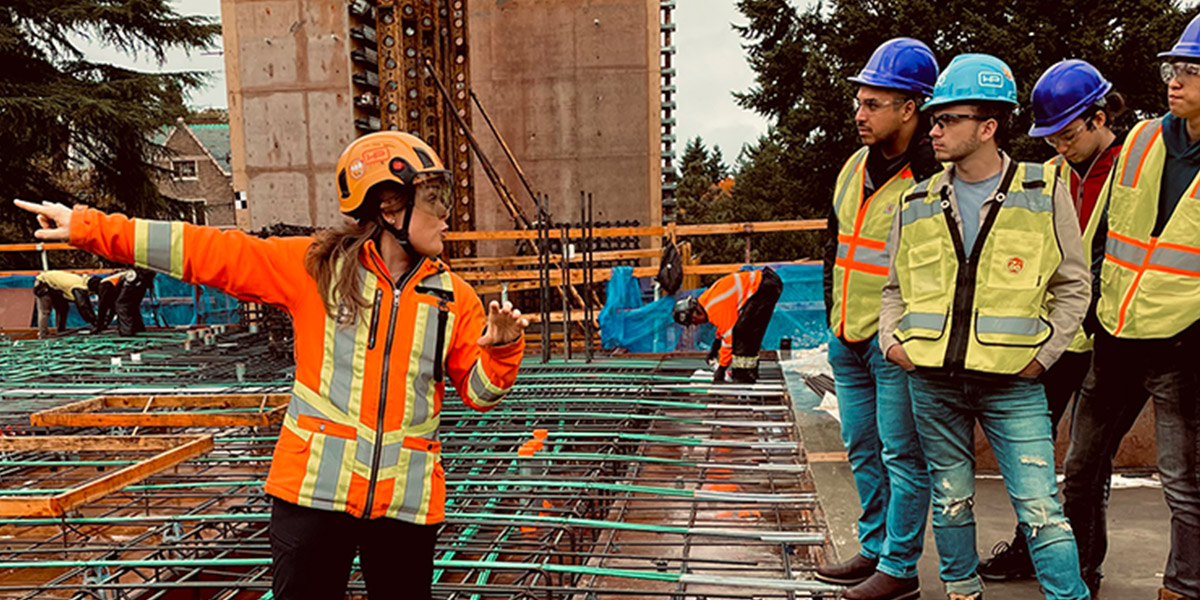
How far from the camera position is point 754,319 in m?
6.62

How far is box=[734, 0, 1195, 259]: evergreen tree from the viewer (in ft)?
64.7

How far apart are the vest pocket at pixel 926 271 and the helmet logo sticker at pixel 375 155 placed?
5.54 ft

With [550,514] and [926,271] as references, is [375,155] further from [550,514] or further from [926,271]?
[550,514]

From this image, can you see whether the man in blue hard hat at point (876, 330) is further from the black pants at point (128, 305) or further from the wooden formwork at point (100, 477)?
the black pants at point (128, 305)

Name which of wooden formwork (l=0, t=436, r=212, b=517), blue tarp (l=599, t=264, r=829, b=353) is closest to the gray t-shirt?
wooden formwork (l=0, t=436, r=212, b=517)

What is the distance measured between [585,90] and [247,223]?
7.28 metres

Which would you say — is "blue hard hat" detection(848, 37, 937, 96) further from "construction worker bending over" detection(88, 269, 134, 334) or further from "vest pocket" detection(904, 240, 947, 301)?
"construction worker bending over" detection(88, 269, 134, 334)

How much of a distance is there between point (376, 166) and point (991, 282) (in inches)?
73.6

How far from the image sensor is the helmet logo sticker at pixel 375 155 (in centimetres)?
231

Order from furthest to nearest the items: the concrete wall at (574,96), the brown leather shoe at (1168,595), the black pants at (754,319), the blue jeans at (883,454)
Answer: the concrete wall at (574,96) → the black pants at (754,319) → the blue jeans at (883,454) → the brown leather shoe at (1168,595)

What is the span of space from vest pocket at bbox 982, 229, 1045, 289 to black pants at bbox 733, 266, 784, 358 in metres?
3.97

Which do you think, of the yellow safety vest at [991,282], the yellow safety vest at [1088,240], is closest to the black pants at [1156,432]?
the yellow safety vest at [1088,240]

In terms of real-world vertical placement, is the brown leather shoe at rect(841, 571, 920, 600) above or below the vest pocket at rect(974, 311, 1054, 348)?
below

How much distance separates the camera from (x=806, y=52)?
2486 cm
